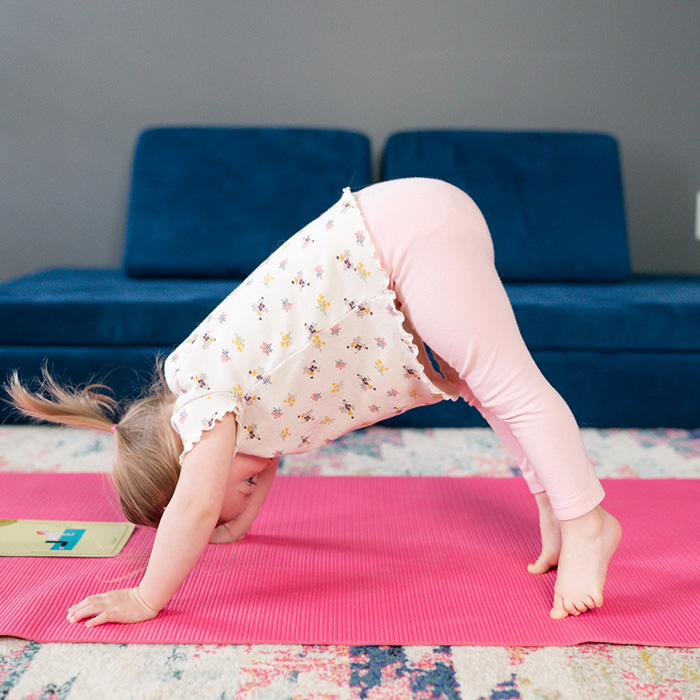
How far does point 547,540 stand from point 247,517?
0.52 metres

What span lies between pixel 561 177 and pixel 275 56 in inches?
44.0

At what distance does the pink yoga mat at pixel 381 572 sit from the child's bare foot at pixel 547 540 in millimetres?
19

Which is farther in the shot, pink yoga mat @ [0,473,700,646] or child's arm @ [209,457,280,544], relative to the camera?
child's arm @ [209,457,280,544]

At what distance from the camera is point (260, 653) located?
0.93m

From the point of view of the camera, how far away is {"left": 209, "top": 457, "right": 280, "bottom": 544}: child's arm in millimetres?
1245

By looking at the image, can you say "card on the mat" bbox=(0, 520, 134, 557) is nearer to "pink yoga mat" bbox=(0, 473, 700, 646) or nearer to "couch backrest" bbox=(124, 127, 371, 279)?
"pink yoga mat" bbox=(0, 473, 700, 646)

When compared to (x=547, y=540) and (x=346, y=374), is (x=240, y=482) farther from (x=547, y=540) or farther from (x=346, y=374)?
(x=547, y=540)

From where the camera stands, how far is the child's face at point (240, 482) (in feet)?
3.65

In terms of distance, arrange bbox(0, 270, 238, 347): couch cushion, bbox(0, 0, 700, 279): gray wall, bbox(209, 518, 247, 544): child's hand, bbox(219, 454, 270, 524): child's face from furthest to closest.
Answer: bbox(0, 0, 700, 279): gray wall
bbox(0, 270, 238, 347): couch cushion
bbox(209, 518, 247, 544): child's hand
bbox(219, 454, 270, 524): child's face

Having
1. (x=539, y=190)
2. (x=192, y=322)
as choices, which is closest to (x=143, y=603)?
(x=192, y=322)

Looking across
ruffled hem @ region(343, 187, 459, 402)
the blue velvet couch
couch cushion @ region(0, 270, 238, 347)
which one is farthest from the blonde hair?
the blue velvet couch

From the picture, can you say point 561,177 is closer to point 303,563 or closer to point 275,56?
point 275,56

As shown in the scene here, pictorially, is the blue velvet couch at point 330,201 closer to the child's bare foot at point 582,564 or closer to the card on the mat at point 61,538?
the card on the mat at point 61,538

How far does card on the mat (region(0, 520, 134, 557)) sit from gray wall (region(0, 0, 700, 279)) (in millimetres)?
1587
